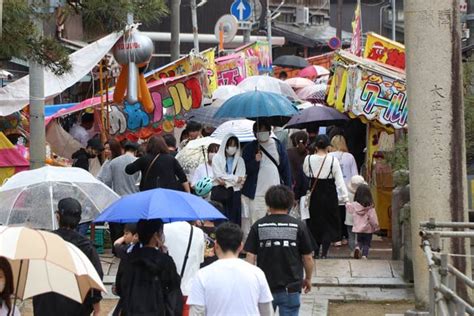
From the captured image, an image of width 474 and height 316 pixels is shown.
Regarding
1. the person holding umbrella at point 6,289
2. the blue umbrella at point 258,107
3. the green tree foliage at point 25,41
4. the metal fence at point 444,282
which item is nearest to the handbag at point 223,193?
the blue umbrella at point 258,107

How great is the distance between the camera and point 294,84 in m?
27.8

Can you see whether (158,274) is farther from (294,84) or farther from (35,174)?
(294,84)

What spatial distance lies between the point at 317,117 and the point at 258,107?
11.3 ft

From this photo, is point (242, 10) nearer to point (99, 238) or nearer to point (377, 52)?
point (377, 52)

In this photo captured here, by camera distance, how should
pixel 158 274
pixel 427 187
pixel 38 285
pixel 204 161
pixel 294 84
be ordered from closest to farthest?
pixel 38 285
pixel 158 274
pixel 427 187
pixel 204 161
pixel 294 84

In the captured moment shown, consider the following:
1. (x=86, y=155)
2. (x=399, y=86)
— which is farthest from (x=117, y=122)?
(x=399, y=86)

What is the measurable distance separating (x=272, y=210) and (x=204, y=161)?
5.98 metres

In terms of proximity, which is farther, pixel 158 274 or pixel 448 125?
pixel 448 125

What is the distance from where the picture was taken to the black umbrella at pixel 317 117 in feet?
53.3

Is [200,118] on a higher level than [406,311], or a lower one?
higher

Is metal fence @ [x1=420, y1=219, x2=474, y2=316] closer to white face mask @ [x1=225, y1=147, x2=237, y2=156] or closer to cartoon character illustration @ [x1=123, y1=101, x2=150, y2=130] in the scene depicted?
white face mask @ [x1=225, y1=147, x2=237, y2=156]

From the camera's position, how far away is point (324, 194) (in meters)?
13.4

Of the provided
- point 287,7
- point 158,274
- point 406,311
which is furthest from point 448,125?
point 287,7

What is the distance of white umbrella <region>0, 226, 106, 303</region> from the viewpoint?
5680 millimetres
